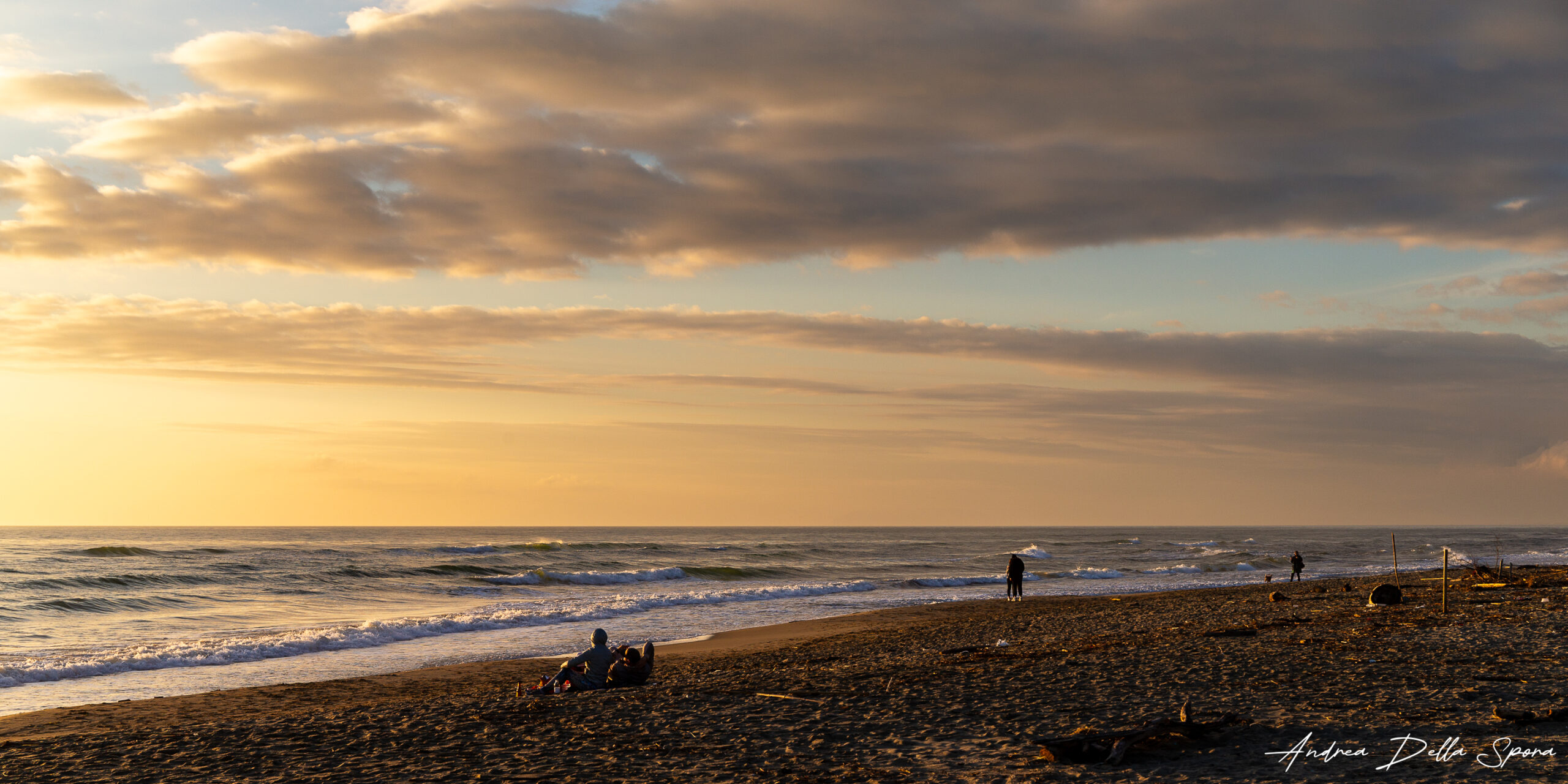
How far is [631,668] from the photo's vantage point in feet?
48.0

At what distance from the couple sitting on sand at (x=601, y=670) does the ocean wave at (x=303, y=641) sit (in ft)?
36.0

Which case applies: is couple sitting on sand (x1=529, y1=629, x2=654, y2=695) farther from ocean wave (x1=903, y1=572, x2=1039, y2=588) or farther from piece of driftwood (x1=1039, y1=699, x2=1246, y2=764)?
ocean wave (x1=903, y1=572, x2=1039, y2=588)

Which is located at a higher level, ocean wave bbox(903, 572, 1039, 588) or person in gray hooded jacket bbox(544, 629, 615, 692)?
person in gray hooded jacket bbox(544, 629, 615, 692)

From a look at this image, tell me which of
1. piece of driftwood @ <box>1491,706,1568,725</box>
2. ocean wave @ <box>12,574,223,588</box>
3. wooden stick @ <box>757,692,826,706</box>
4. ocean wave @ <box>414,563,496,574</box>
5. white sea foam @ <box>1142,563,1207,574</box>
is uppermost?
piece of driftwood @ <box>1491,706,1568,725</box>

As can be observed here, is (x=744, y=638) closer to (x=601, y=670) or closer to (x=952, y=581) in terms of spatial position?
(x=601, y=670)

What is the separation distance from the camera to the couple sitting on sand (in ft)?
45.7

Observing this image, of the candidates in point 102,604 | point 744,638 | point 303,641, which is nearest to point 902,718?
Answer: point 744,638

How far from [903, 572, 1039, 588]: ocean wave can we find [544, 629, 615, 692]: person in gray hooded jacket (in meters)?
33.4

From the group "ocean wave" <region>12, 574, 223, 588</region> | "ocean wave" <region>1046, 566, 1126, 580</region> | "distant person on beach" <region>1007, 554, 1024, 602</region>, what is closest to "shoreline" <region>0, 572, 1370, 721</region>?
"distant person on beach" <region>1007, 554, 1024, 602</region>

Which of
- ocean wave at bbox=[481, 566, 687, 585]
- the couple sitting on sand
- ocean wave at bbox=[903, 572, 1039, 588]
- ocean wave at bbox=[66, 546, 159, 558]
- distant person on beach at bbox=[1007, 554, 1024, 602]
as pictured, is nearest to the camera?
the couple sitting on sand

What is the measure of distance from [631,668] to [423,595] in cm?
2670

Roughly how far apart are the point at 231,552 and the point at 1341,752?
72.5m

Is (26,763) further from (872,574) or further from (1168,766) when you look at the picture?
(872,574)

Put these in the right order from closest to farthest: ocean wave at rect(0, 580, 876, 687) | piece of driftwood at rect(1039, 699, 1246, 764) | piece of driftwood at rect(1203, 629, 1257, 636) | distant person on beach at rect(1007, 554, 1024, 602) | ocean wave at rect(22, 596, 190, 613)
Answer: piece of driftwood at rect(1039, 699, 1246, 764)
piece of driftwood at rect(1203, 629, 1257, 636)
ocean wave at rect(0, 580, 876, 687)
ocean wave at rect(22, 596, 190, 613)
distant person on beach at rect(1007, 554, 1024, 602)
